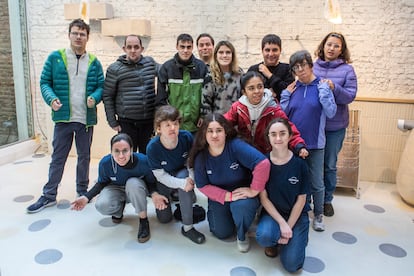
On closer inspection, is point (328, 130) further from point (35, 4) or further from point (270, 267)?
point (35, 4)

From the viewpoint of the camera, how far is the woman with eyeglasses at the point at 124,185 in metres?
2.45

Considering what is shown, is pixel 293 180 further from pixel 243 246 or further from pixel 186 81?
pixel 186 81

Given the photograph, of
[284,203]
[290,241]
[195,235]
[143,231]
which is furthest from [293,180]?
[143,231]

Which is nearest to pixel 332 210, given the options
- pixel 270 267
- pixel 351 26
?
pixel 270 267

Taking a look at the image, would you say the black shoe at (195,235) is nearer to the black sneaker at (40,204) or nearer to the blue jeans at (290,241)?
the blue jeans at (290,241)

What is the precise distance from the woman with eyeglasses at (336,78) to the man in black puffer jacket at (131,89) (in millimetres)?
1218

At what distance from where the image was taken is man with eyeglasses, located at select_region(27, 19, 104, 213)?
280 cm

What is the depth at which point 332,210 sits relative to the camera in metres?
2.88

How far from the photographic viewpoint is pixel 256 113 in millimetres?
2371

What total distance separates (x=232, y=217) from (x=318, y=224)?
0.63 m

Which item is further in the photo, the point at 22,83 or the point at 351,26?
the point at 22,83

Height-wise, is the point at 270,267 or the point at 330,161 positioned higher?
the point at 330,161

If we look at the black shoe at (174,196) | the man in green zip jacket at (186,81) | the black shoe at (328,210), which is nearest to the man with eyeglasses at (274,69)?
the man in green zip jacket at (186,81)

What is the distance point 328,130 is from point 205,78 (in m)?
0.92
